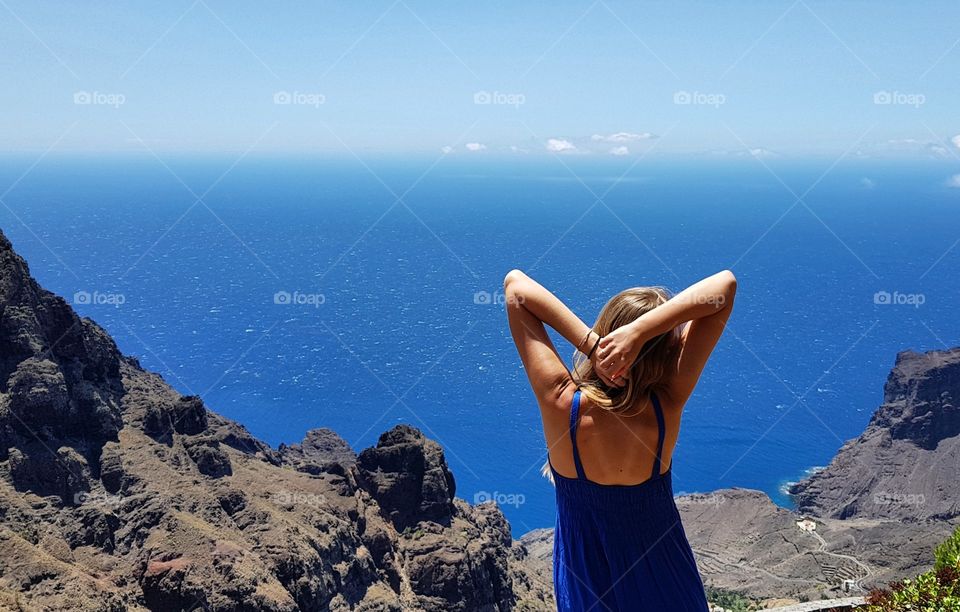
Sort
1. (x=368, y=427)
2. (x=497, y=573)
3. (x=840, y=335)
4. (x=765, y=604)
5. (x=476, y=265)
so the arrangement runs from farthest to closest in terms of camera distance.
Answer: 1. (x=476, y=265)
2. (x=840, y=335)
3. (x=368, y=427)
4. (x=765, y=604)
5. (x=497, y=573)

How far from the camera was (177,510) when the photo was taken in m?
21.6

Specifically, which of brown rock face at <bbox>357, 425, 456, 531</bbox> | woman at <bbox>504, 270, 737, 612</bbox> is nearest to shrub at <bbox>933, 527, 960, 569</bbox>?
woman at <bbox>504, 270, 737, 612</bbox>

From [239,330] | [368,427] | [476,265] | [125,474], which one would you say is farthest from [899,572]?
[476,265]

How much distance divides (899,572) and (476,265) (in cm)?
11063

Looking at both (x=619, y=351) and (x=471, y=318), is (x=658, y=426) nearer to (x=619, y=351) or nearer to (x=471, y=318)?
(x=619, y=351)

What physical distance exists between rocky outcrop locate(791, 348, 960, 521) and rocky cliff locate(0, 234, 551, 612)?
35419 mm

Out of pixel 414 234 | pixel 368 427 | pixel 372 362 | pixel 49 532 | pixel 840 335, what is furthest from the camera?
pixel 414 234

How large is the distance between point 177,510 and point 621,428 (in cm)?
2104

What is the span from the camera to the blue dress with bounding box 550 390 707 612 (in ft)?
10.3

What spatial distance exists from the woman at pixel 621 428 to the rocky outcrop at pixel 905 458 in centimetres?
5901

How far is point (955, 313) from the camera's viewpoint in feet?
396

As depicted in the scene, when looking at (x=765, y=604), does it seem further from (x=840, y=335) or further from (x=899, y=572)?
(x=840, y=335)

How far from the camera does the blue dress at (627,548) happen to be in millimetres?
3141

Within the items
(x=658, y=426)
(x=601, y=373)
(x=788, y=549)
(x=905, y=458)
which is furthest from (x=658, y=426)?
(x=905, y=458)
